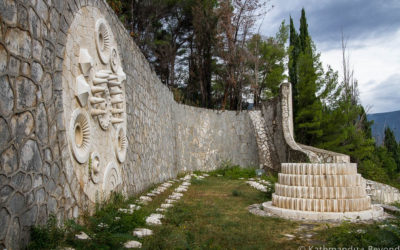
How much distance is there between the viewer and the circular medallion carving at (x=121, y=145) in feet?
18.3

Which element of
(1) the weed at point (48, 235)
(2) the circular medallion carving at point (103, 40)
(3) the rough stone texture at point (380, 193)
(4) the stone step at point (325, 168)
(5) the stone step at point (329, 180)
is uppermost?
(2) the circular medallion carving at point (103, 40)

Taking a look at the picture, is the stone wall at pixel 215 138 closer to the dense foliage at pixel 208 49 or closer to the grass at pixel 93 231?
the dense foliage at pixel 208 49

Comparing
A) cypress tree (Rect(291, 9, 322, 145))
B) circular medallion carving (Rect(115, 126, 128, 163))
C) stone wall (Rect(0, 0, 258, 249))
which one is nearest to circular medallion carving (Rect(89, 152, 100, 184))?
stone wall (Rect(0, 0, 258, 249))

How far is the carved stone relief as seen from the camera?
3.80 metres

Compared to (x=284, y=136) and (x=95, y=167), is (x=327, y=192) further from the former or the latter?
(x=284, y=136)

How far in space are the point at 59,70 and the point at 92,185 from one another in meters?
1.56

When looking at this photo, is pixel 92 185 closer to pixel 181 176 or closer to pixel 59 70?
pixel 59 70

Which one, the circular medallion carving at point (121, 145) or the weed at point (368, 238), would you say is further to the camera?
the circular medallion carving at point (121, 145)

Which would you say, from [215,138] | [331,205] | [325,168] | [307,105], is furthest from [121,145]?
[307,105]

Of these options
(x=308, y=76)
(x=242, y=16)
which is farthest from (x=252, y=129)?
(x=242, y=16)

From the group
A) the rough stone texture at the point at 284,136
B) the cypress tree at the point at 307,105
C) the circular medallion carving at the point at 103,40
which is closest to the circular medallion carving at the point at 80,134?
the circular medallion carving at the point at 103,40

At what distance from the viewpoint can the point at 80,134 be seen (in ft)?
13.2

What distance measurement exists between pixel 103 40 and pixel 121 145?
1.79 m

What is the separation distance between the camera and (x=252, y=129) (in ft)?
45.8
